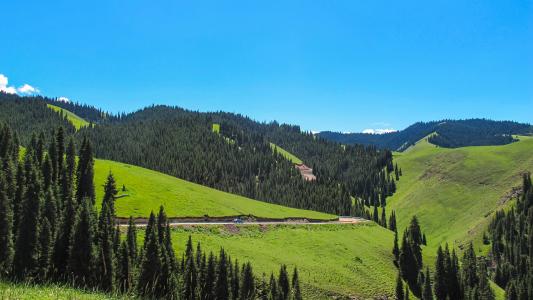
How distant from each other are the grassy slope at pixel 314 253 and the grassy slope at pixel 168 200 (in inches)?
567

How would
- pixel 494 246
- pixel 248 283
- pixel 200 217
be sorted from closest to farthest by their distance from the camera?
pixel 248 283 < pixel 200 217 < pixel 494 246

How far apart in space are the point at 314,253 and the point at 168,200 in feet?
150

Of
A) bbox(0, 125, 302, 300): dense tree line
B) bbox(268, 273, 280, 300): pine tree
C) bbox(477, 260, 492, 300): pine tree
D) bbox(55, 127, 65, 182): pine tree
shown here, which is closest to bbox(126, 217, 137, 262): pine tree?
bbox(0, 125, 302, 300): dense tree line

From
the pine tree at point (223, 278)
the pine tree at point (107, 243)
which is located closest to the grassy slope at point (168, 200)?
the pine tree at point (107, 243)

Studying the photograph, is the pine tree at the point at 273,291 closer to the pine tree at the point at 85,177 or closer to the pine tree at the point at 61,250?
the pine tree at the point at 61,250

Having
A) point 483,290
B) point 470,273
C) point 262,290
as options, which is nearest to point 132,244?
point 262,290

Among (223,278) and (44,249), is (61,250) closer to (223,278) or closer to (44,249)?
(44,249)

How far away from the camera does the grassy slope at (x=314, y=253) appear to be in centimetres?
9394

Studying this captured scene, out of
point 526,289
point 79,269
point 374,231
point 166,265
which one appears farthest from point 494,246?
point 79,269

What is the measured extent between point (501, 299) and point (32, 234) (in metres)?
135

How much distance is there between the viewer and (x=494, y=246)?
18688cm

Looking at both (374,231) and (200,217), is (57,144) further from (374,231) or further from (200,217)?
(374,231)

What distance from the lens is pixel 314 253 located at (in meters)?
111

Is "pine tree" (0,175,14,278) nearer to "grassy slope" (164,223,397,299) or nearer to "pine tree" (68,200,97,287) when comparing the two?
"pine tree" (68,200,97,287)
